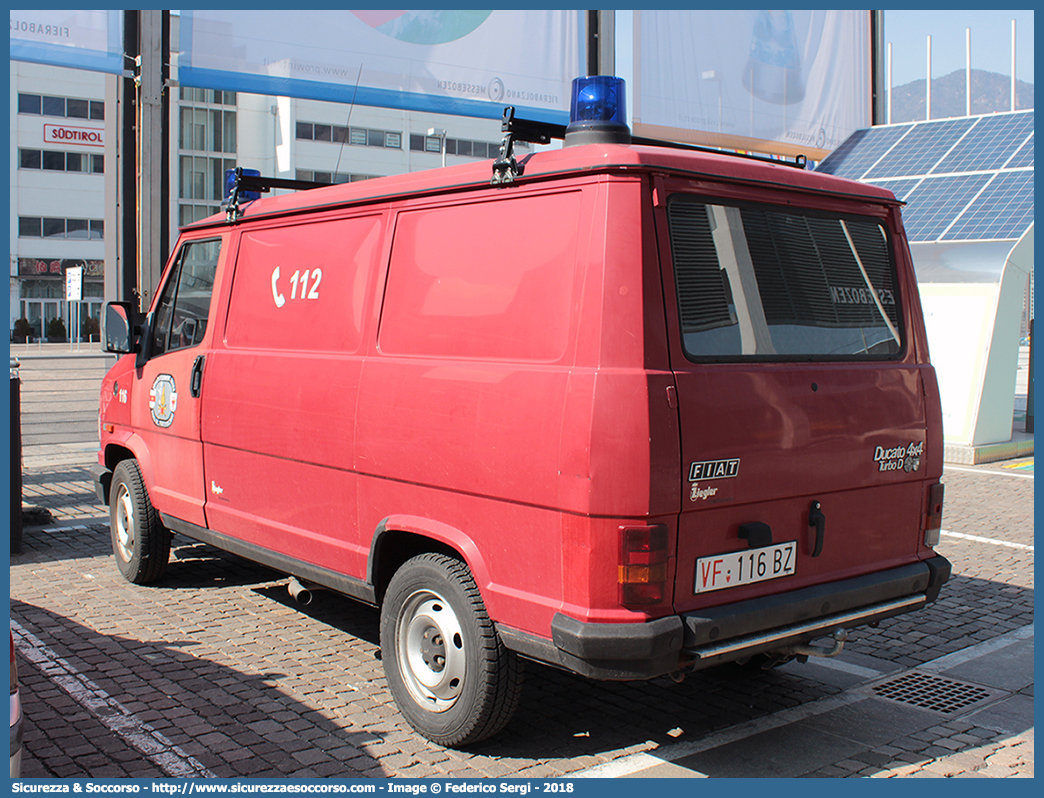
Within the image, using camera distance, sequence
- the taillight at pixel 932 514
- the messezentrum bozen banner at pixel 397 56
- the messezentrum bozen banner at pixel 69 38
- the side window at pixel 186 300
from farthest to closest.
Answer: the messezentrum bozen banner at pixel 397 56 < the messezentrum bozen banner at pixel 69 38 < the side window at pixel 186 300 < the taillight at pixel 932 514

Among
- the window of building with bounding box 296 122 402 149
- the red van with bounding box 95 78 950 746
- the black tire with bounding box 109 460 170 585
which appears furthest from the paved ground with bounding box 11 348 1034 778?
the window of building with bounding box 296 122 402 149

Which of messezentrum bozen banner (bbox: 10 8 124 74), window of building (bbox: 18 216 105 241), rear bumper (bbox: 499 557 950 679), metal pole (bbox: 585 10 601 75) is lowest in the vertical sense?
rear bumper (bbox: 499 557 950 679)

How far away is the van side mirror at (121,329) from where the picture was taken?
6.50m

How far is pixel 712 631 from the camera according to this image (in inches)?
141

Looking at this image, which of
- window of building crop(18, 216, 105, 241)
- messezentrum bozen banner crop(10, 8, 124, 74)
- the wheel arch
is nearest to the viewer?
the wheel arch

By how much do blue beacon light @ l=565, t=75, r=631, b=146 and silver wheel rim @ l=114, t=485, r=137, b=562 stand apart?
13.8ft

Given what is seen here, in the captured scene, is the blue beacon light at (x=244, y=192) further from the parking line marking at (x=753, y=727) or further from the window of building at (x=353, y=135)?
the window of building at (x=353, y=135)

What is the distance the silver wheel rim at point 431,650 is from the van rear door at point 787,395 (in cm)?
101

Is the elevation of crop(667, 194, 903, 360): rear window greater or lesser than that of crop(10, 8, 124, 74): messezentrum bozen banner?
lesser

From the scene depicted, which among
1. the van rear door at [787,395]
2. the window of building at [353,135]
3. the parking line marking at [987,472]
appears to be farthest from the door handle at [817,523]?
the window of building at [353,135]

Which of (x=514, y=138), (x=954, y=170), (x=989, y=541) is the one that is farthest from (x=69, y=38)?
(x=954, y=170)

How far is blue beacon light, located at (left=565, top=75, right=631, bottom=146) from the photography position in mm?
3961

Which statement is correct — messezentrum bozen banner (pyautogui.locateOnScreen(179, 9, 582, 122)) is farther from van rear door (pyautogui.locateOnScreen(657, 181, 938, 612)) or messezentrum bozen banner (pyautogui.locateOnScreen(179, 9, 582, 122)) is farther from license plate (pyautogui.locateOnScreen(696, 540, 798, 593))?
license plate (pyautogui.locateOnScreen(696, 540, 798, 593))

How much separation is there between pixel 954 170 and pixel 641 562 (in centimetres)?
1424
